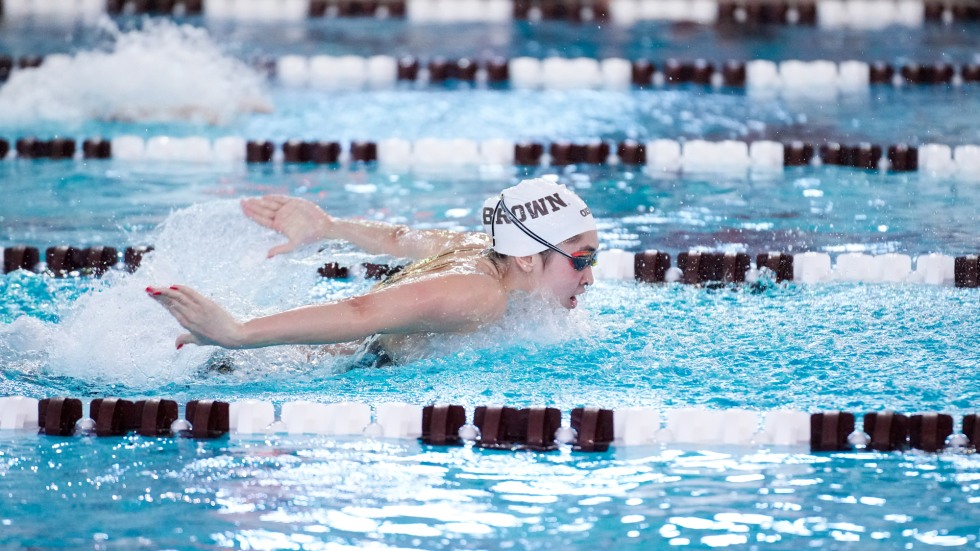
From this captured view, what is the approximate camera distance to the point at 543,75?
9078 millimetres

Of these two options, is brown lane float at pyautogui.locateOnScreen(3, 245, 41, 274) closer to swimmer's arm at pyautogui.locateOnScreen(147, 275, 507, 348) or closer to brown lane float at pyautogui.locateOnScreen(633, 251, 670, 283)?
swimmer's arm at pyautogui.locateOnScreen(147, 275, 507, 348)

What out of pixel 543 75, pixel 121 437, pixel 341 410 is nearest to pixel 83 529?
pixel 121 437

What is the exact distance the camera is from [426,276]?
140 inches

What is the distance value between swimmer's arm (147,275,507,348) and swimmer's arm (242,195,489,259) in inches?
19.0

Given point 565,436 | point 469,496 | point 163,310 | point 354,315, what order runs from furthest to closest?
point 163,310 → point 565,436 → point 354,315 → point 469,496

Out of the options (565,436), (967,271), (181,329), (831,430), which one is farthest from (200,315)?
(967,271)

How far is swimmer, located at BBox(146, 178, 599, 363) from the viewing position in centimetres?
326

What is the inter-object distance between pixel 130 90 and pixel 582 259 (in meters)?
5.08

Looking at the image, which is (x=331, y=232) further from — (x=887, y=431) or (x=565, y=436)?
(x=887, y=431)

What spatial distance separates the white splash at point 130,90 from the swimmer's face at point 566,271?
4.50 metres

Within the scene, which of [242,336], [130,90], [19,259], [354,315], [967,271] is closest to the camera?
[242,336]

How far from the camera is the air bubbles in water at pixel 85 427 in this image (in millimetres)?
3525

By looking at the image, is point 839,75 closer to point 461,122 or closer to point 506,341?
point 461,122

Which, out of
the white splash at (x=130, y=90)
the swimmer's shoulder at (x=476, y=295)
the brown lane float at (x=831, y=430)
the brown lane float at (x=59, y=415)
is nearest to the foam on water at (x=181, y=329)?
the swimmer's shoulder at (x=476, y=295)
